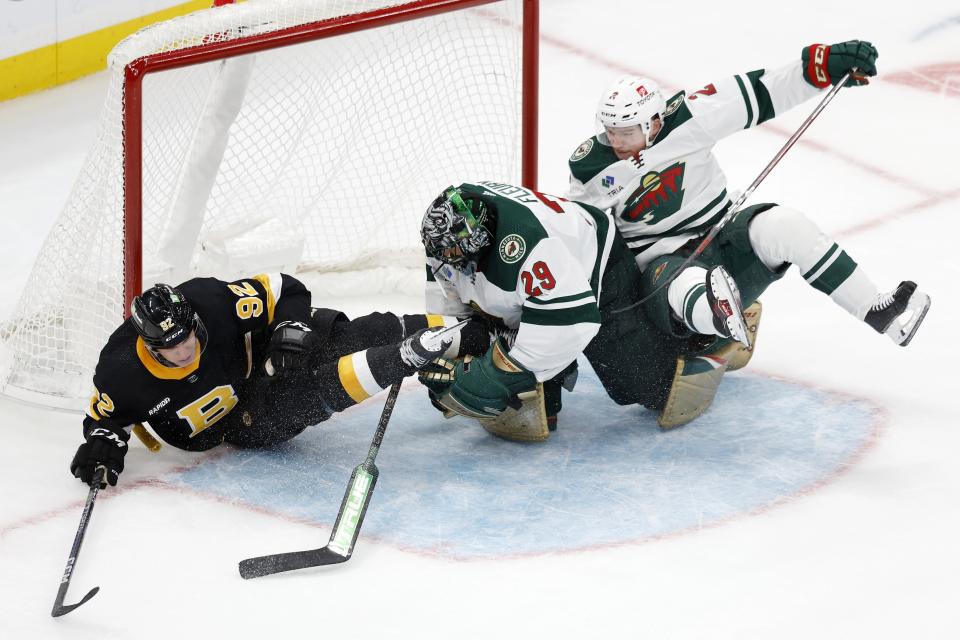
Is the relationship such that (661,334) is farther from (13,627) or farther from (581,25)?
(581,25)

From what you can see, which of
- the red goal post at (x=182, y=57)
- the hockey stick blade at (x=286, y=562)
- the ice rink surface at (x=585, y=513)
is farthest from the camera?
the red goal post at (x=182, y=57)

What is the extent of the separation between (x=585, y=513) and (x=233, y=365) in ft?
3.07

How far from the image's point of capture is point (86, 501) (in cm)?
335

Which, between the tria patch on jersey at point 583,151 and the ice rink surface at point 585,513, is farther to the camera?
the tria patch on jersey at point 583,151

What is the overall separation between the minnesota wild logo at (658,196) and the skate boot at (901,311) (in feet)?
1.85

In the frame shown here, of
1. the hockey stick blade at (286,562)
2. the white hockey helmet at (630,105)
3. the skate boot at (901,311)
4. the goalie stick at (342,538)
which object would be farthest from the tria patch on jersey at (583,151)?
the hockey stick blade at (286,562)

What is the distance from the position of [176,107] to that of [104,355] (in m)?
0.81

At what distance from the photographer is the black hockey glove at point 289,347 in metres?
3.42

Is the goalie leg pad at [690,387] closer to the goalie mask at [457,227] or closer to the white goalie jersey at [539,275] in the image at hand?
the white goalie jersey at [539,275]

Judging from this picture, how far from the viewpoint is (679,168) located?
11.9ft

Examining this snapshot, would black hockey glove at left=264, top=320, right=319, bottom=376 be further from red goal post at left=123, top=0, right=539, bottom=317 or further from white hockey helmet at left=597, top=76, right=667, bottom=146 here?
white hockey helmet at left=597, top=76, right=667, bottom=146

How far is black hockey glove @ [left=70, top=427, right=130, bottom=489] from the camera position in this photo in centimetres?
333

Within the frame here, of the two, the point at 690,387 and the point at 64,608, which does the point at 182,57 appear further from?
the point at 690,387

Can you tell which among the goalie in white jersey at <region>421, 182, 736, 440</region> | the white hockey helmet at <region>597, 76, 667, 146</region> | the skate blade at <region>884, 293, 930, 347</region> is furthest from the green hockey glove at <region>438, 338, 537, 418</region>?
the skate blade at <region>884, 293, 930, 347</region>
